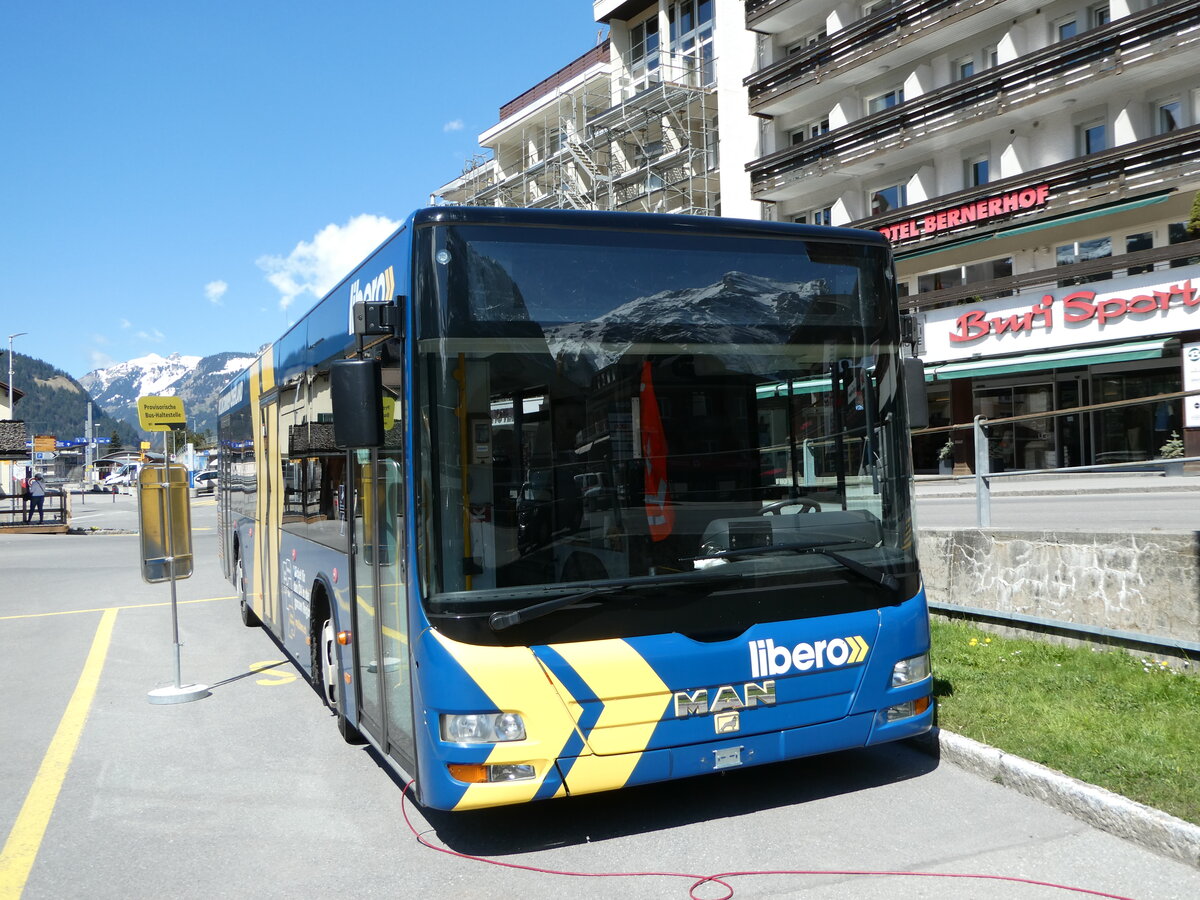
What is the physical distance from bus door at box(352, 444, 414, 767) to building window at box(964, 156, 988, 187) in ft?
90.6

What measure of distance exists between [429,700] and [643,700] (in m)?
0.92

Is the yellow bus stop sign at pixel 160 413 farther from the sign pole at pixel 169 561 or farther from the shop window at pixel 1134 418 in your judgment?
the shop window at pixel 1134 418

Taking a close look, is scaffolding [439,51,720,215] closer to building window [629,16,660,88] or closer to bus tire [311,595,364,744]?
building window [629,16,660,88]

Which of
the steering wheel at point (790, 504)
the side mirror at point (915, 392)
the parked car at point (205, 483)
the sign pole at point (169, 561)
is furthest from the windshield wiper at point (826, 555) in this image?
the parked car at point (205, 483)

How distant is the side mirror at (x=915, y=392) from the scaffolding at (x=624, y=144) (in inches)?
1212

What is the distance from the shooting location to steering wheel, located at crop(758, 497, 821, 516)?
5168 mm

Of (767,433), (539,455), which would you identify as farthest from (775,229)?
(539,455)

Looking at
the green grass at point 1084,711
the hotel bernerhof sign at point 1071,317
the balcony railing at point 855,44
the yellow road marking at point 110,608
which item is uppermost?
the balcony railing at point 855,44

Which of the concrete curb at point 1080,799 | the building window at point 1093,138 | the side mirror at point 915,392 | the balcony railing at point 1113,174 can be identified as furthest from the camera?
the building window at point 1093,138

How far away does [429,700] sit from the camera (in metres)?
4.71

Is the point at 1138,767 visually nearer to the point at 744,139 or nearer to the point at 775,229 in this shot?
the point at 775,229

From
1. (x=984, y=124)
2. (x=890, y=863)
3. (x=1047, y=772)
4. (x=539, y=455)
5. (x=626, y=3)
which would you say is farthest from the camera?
(x=626, y=3)

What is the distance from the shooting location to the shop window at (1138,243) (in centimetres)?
2591

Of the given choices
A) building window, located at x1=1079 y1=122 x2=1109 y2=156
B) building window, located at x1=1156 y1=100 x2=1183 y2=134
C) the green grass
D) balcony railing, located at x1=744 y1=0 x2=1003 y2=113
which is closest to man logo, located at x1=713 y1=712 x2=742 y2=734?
the green grass
